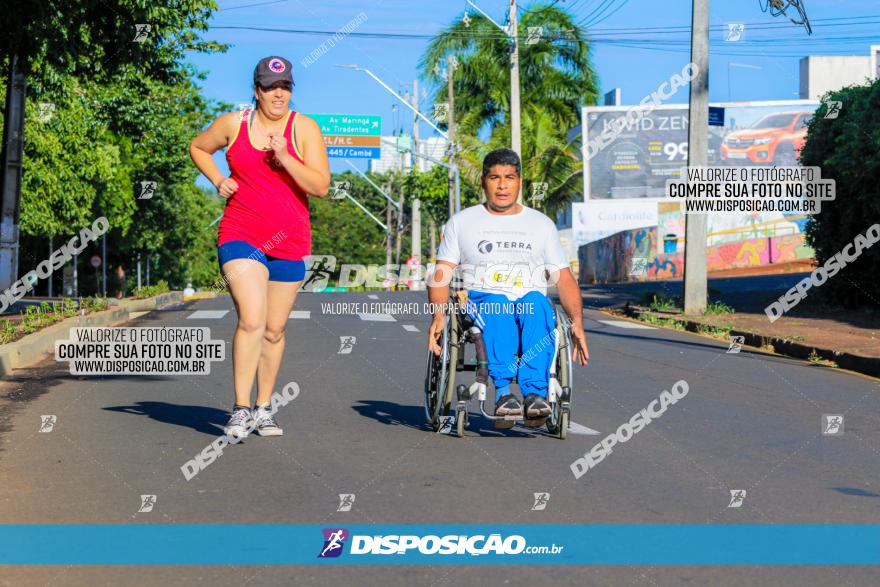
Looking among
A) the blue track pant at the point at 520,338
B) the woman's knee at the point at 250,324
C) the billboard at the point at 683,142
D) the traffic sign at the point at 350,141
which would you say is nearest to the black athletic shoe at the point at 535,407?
the blue track pant at the point at 520,338

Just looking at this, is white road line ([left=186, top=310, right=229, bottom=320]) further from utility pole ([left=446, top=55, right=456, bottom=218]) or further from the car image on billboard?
the car image on billboard

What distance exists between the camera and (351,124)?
52000 millimetres

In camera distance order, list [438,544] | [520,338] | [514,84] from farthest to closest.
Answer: [514,84] < [520,338] < [438,544]

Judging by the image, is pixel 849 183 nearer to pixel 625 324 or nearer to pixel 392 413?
pixel 625 324

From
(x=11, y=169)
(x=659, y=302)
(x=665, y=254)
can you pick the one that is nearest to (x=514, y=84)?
(x=659, y=302)

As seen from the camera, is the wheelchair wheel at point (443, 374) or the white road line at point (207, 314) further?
the white road line at point (207, 314)

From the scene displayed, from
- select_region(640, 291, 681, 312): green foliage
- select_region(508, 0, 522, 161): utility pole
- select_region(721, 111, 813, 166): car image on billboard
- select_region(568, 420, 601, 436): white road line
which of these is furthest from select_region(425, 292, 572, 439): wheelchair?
select_region(721, 111, 813, 166): car image on billboard

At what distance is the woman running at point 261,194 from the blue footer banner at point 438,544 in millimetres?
2320

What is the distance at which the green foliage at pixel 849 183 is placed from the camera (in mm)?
20266

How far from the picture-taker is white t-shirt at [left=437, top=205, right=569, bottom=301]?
305 inches

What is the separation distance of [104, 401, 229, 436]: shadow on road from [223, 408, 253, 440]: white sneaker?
0.39 metres

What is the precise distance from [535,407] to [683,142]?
5007 centimetres

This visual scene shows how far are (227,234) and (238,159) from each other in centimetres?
45

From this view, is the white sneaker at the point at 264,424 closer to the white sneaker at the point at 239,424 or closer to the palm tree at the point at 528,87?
the white sneaker at the point at 239,424
